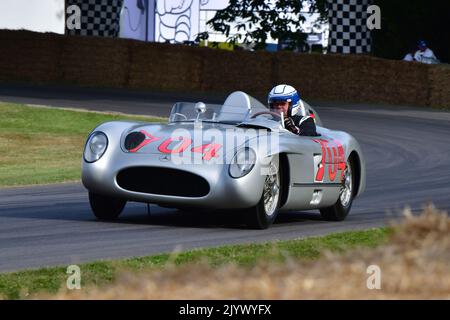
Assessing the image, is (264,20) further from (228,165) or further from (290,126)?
(228,165)

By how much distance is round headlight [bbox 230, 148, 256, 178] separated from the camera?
9.69m

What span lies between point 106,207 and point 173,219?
640mm

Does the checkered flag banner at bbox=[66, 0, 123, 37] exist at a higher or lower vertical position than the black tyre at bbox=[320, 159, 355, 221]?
higher

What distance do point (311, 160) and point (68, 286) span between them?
13.8 feet

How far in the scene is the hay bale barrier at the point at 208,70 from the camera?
28.9m

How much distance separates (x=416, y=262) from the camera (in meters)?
6.12

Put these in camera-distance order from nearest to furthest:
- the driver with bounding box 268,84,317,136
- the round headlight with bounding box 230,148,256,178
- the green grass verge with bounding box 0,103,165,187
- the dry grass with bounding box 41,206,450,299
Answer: the dry grass with bounding box 41,206,450,299, the round headlight with bounding box 230,148,256,178, the driver with bounding box 268,84,317,136, the green grass verge with bounding box 0,103,165,187

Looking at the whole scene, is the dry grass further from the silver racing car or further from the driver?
the driver

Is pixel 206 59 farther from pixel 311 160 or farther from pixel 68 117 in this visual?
pixel 311 160

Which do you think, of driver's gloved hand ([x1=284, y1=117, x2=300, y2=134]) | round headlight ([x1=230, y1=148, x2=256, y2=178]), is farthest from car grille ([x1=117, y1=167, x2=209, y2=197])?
driver's gloved hand ([x1=284, y1=117, x2=300, y2=134])

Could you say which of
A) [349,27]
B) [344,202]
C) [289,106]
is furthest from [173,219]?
[349,27]

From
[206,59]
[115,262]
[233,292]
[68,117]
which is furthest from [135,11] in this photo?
[233,292]

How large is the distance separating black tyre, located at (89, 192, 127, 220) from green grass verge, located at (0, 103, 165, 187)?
4299 mm

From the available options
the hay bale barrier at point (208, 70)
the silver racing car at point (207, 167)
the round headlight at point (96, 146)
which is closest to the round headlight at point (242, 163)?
the silver racing car at point (207, 167)
